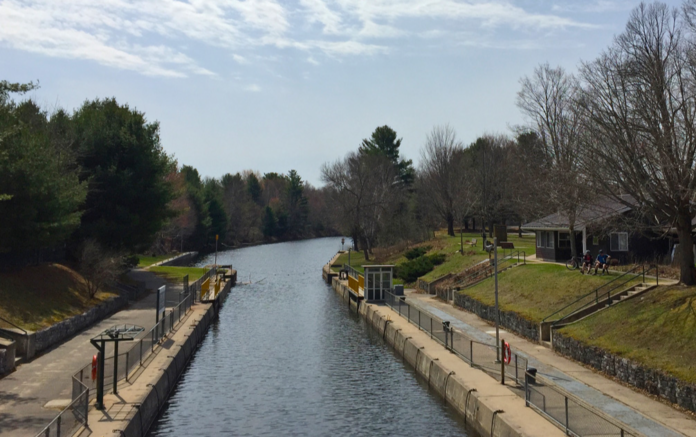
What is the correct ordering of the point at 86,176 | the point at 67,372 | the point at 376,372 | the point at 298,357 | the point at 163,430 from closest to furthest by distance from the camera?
1. the point at 163,430
2. the point at 67,372
3. the point at 376,372
4. the point at 298,357
5. the point at 86,176

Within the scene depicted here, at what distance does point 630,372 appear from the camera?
22.4 metres

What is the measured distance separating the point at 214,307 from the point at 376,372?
860 inches

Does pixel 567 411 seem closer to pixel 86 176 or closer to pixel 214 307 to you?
pixel 214 307

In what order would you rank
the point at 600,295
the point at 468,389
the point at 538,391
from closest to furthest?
the point at 538,391
the point at 468,389
the point at 600,295

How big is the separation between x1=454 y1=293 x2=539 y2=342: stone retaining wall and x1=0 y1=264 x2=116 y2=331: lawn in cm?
2325

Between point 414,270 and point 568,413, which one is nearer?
point 568,413

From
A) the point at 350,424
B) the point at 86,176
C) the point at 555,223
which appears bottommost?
the point at 350,424

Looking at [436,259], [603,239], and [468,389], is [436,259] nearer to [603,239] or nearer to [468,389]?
[603,239]

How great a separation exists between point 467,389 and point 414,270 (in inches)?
1445

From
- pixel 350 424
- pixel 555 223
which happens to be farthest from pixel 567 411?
pixel 555 223

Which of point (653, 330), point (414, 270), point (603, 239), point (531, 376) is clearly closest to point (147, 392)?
point (531, 376)

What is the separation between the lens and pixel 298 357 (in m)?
33.3

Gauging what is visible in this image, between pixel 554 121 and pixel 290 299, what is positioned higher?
pixel 554 121

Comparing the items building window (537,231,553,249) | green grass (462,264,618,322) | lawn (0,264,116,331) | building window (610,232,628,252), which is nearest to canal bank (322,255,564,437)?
green grass (462,264,618,322)
